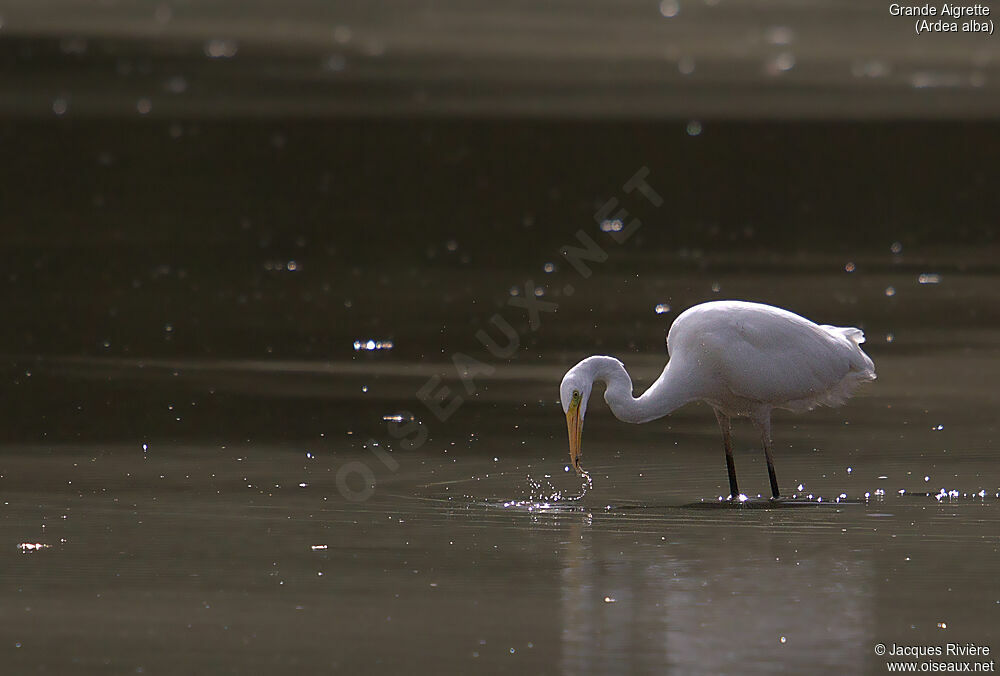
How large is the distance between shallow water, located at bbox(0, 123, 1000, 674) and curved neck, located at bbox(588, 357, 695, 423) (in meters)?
0.37

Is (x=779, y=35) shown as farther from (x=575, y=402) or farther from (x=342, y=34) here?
(x=575, y=402)

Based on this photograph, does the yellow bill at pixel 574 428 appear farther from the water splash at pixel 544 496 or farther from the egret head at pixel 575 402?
the water splash at pixel 544 496

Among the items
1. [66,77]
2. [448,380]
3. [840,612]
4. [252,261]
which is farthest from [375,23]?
[840,612]

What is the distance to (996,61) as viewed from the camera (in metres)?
38.1

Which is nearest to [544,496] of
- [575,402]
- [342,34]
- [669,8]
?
[575,402]

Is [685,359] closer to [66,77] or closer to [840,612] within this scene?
[840,612]

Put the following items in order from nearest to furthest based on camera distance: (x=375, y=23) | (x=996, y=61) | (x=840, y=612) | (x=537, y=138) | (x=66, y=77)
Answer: (x=840, y=612) < (x=537, y=138) < (x=66, y=77) < (x=996, y=61) < (x=375, y=23)

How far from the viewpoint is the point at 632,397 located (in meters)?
12.5

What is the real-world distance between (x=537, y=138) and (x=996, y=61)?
13.2 m

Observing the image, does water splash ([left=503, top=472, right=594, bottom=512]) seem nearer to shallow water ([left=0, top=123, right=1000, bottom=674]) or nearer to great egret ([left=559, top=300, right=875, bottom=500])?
shallow water ([left=0, top=123, right=1000, bottom=674])

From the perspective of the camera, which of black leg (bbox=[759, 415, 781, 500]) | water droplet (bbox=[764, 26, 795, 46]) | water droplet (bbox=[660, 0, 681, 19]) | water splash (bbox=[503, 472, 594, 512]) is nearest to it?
water splash (bbox=[503, 472, 594, 512])

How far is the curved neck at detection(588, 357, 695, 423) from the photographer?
40.6 ft

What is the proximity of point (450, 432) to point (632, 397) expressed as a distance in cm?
165

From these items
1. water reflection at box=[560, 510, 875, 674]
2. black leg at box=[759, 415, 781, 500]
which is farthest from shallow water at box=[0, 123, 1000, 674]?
black leg at box=[759, 415, 781, 500]
